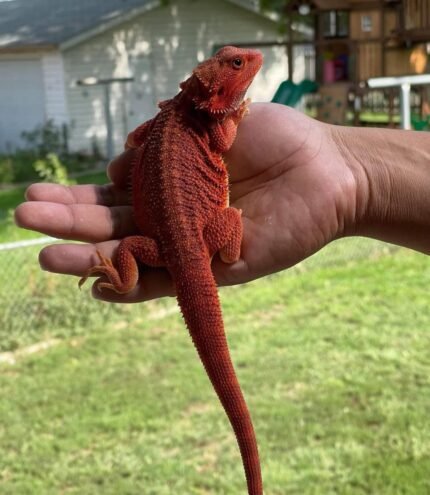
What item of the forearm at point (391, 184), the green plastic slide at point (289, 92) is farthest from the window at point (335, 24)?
the forearm at point (391, 184)

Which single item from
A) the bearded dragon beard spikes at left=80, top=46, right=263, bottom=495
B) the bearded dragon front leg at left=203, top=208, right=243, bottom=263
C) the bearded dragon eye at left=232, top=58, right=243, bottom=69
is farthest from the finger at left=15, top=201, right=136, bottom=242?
the bearded dragon eye at left=232, top=58, right=243, bottom=69

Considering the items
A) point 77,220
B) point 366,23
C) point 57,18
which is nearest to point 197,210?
point 77,220

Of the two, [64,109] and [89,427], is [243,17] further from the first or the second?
[89,427]

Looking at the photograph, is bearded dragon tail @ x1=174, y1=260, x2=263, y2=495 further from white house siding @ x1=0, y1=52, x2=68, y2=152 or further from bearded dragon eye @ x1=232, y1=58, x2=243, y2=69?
white house siding @ x1=0, y1=52, x2=68, y2=152

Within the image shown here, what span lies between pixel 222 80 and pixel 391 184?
637 millimetres

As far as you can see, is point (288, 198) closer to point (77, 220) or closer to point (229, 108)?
point (229, 108)

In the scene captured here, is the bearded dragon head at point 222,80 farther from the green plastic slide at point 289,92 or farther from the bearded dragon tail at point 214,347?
the green plastic slide at point 289,92

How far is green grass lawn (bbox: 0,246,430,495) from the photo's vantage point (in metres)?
4.27

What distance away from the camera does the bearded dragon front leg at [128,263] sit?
2.40 meters

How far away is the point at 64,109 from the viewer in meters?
17.1

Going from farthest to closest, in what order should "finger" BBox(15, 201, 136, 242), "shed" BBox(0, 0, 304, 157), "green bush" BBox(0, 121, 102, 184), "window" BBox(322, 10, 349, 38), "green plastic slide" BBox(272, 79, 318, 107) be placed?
1. "shed" BBox(0, 0, 304, 157)
2. "green bush" BBox(0, 121, 102, 184)
3. "window" BBox(322, 10, 349, 38)
4. "green plastic slide" BBox(272, 79, 318, 107)
5. "finger" BBox(15, 201, 136, 242)

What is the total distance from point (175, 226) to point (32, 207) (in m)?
0.43

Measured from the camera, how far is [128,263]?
240cm

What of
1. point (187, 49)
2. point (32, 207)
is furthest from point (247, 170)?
point (187, 49)
